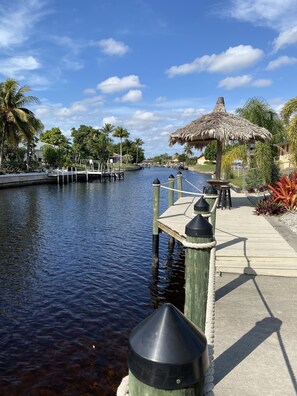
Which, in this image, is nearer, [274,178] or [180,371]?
[180,371]

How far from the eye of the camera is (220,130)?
12023mm

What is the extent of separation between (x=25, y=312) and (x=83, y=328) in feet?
5.20

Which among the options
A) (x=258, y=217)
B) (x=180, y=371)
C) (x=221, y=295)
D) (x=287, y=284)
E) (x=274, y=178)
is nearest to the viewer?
(x=180, y=371)

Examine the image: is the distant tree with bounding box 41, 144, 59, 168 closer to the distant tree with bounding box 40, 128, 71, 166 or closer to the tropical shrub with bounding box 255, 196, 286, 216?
the distant tree with bounding box 40, 128, 71, 166

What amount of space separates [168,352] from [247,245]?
6.60 metres

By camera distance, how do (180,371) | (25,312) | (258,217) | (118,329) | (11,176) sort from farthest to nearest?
(11,176)
(258,217)
(25,312)
(118,329)
(180,371)

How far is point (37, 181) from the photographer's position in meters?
43.5

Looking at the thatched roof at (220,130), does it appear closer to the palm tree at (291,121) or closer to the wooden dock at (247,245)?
the wooden dock at (247,245)

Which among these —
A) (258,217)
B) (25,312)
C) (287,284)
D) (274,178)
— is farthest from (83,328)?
(274,178)

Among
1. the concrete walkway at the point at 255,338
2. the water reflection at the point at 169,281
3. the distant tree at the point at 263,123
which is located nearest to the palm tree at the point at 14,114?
the distant tree at the point at 263,123

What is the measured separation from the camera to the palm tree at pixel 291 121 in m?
16.1

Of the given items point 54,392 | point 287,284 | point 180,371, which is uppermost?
point 180,371

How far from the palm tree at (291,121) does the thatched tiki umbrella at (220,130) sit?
3.95 metres

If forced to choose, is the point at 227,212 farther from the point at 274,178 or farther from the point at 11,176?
the point at 11,176
